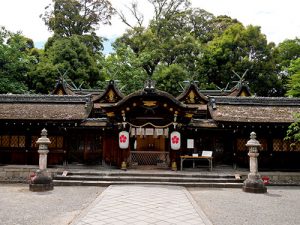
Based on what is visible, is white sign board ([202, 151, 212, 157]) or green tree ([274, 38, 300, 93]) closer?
white sign board ([202, 151, 212, 157])

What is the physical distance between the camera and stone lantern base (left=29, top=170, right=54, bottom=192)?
1216cm

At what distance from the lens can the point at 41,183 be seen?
40.2ft

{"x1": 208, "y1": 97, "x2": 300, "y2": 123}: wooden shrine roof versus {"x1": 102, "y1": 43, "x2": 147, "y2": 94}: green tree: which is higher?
{"x1": 102, "y1": 43, "x2": 147, "y2": 94}: green tree

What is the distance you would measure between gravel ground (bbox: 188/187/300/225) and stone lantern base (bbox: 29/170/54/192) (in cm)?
655

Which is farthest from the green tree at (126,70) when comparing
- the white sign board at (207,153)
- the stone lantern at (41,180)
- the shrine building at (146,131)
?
the stone lantern at (41,180)

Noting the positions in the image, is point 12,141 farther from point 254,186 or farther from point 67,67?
point 67,67

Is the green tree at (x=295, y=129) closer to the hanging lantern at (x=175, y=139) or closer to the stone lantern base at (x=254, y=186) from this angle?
the stone lantern base at (x=254, y=186)

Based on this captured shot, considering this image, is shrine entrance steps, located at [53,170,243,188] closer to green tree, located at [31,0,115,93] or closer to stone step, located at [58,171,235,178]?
stone step, located at [58,171,235,178]

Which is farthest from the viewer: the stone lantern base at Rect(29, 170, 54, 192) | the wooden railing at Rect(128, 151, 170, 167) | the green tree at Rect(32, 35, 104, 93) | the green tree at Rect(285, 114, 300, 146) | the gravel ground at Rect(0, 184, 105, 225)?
the green tree at Rect(32, 35, 104, 93)

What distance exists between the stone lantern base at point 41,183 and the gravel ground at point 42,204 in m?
0.27

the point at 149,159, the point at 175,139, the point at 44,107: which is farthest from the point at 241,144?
the point at 44,107

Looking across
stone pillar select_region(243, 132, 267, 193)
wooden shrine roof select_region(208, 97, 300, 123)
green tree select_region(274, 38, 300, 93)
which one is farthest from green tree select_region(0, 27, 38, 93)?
green tree select_region(274, 38, 300, 93)

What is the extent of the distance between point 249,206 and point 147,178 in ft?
18.7

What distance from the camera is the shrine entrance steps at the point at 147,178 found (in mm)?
13781
